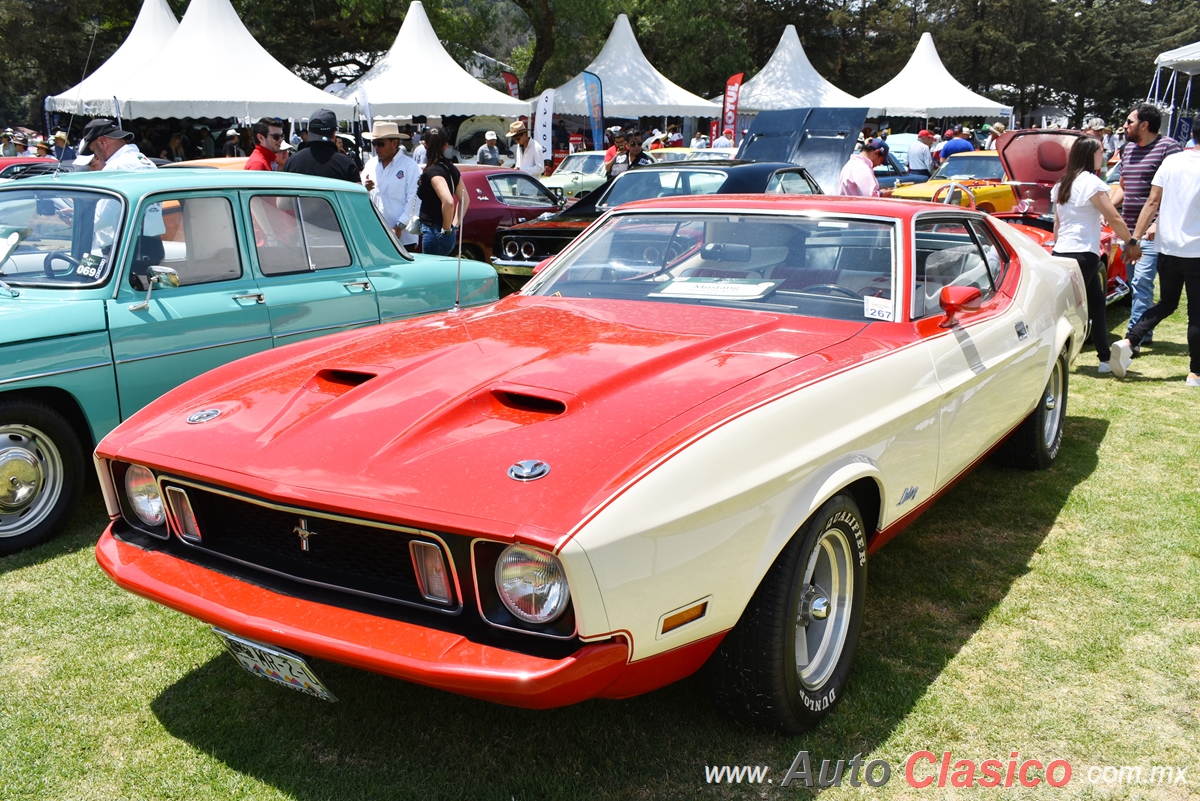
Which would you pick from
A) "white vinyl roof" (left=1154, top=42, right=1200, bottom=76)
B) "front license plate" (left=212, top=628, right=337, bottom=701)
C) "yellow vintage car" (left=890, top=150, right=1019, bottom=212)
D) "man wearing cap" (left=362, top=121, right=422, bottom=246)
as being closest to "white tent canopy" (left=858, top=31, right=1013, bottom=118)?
"white vinyl roof" (left=1154, top=42, right=1200, bottom=76)

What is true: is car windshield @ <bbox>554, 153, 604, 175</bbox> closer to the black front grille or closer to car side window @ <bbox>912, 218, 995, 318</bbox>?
car side window @ <bbox>912, 218, 995, 318</bbox>

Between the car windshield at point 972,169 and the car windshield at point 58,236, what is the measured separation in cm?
1136

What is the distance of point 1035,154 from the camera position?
9.62m

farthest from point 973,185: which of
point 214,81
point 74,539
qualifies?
point 214,81

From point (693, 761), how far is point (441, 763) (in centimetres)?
69

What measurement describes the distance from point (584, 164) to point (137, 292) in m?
14.4

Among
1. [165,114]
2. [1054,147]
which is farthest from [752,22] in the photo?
[1054,147]

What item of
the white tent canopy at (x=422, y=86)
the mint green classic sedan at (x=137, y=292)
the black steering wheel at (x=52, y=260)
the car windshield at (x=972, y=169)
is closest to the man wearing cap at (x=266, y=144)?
the mint green classic sedan at (x=137, y=292)

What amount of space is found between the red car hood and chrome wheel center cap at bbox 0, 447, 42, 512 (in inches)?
54.6

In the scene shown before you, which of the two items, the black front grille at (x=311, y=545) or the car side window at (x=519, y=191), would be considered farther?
the car side window at (x=519, y=191)

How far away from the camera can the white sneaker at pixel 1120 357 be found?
22.4 feet

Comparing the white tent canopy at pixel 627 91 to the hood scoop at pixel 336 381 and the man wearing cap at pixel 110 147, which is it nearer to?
the man wearing cap at pixel 110 147

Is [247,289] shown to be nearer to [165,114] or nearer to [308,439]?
[308,439]

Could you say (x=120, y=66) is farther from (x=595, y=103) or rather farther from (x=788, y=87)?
(x=788, y=87)
